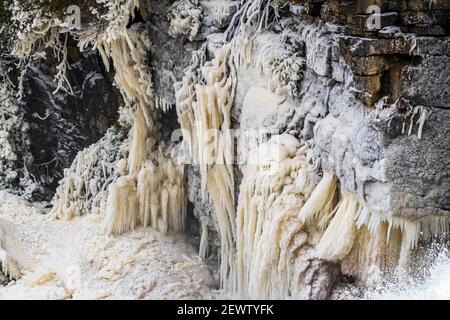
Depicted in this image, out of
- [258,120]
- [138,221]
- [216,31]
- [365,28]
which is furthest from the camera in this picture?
[138,221]

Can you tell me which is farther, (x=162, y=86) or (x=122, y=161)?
(x=122, y=161)

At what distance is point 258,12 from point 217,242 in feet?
9.37

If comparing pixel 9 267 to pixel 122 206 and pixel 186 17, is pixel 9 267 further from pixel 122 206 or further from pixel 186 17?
pixel 186 17

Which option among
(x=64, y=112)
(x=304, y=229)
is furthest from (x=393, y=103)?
(x=64, y=112)

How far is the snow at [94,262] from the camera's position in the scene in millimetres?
6715

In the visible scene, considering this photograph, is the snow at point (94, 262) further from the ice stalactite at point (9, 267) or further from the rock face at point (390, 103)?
the rock face at point (390, 103)

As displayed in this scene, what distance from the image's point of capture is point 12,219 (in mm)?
8133

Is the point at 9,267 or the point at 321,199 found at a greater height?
the point at 321,199

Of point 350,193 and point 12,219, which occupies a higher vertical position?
point 350,193

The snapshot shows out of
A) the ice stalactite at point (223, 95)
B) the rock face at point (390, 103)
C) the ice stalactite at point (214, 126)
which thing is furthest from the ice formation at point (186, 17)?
the rock face at point (390, 103)

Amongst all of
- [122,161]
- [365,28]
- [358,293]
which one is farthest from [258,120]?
[122,161]

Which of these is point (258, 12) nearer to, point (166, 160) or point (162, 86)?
point (162, 86)

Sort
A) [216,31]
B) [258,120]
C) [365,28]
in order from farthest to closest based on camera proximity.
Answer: [216,31] → [258,120] → [365,28]

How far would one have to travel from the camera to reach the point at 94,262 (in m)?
7.20
